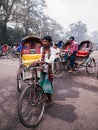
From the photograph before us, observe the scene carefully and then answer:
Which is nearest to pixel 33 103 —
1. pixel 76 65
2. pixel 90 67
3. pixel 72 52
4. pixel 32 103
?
pixel 32 103

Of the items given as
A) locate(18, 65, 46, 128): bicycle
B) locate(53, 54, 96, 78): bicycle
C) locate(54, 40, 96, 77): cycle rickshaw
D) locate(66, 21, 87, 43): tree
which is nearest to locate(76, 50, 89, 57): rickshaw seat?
locate(54, 40, 96, 77): cycle rickshaw

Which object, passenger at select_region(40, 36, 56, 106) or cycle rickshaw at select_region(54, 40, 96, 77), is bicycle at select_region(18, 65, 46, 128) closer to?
passenger at select_region(40, 36, 56, 106)

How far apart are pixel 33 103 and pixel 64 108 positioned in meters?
1.06

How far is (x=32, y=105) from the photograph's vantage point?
154 inches

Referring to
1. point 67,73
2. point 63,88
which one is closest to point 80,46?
point 67,73

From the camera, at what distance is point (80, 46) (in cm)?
987

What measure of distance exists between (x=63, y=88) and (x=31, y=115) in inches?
104

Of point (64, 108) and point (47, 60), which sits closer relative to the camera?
point (47, 60)

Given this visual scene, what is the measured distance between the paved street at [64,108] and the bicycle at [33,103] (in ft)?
0.50

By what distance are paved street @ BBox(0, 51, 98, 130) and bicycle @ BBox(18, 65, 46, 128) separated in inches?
6.0

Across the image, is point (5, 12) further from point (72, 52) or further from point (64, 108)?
point (64, 108)

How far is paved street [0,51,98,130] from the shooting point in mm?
3723

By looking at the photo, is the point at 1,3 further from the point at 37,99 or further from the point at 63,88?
the point at 37,99

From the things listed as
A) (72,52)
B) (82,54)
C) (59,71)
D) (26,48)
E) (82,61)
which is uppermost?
(26,48)
